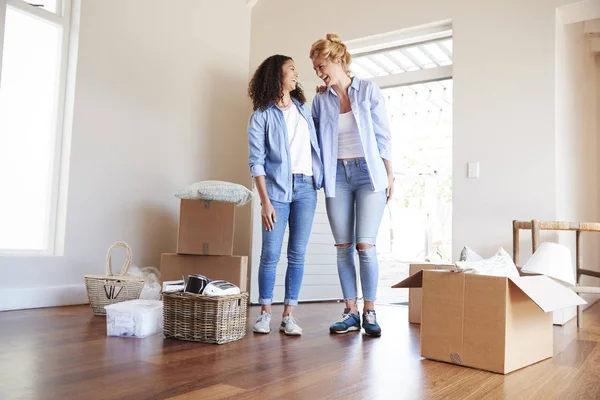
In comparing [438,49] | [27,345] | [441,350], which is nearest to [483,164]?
[438,49]

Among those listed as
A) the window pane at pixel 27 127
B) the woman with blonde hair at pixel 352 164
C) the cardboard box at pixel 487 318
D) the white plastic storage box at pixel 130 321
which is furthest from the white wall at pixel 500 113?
the window pane at pixel 27 127

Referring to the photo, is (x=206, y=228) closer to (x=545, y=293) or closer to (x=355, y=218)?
(x=355, y=218)

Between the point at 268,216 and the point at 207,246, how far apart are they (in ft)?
3.11

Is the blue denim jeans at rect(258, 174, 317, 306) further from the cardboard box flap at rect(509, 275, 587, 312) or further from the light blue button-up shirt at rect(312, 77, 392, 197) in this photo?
the cardboard box flap at rect(509, 275, 587, 312)

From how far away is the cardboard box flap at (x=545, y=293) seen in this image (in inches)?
67.6

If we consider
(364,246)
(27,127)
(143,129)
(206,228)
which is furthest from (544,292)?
(27,127)

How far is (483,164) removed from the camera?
134 inches

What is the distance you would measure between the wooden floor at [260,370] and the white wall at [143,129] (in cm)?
98

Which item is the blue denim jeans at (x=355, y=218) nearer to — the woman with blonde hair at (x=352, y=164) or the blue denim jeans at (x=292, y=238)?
the woman with blonde hair at (x=352, y=164)

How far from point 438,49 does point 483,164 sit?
1407 mm

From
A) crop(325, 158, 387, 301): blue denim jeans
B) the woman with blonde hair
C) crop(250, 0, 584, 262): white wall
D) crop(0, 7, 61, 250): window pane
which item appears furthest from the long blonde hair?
crop(0, 7, 61, 250): window pane

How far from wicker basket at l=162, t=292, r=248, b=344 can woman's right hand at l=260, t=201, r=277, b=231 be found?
0.32 meters

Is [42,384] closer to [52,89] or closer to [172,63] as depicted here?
[52,89]

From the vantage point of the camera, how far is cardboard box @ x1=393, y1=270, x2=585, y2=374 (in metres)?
1.74
